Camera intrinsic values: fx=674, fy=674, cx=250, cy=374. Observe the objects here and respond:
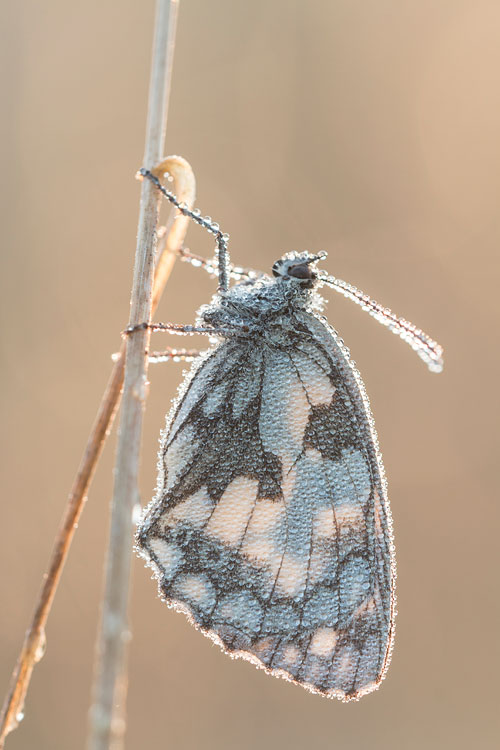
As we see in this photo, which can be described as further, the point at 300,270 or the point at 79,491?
the point at 300,270

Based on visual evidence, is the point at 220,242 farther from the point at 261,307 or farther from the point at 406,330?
the point at 406,330

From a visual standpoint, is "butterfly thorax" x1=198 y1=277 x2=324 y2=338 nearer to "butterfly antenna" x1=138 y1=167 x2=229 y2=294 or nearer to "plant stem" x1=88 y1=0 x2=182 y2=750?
"butterfly antenna" x1=138 y1=167 x2=229 y2=294

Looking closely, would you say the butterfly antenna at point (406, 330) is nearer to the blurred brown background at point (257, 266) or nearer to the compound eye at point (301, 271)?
the compound eye at point (301, 271)

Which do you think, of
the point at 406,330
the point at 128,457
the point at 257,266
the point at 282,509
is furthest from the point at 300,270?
the point at 257,266

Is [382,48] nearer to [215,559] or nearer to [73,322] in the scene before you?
[73,322]

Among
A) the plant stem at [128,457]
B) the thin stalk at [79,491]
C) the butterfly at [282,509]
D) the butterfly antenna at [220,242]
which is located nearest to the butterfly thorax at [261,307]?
the butterfly at [282,509]

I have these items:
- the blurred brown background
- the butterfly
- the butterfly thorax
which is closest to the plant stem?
the butterfly
